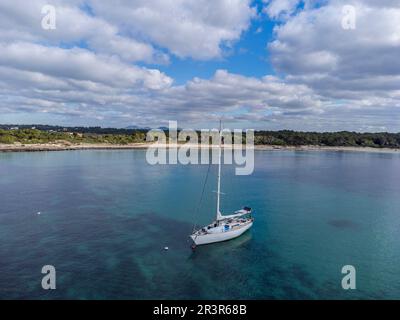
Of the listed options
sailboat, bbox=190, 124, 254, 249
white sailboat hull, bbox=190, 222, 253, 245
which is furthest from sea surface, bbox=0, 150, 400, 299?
sailboat, bbox=190, 124, 254, 249

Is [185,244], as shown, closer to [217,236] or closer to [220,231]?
[217,236]

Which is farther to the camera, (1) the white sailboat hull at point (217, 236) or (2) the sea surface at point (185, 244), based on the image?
(1) the white sailboat hull at point (217, 236)

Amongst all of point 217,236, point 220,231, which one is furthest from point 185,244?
point 220,231

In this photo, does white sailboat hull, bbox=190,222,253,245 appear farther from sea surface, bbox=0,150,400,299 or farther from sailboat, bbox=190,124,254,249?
sea surface, bbox=0,150,400,299

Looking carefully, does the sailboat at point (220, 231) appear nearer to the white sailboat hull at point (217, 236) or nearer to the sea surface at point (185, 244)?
the white sailboat hull at point (217, 236)

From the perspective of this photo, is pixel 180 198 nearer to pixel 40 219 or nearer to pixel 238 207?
pixel 238 207

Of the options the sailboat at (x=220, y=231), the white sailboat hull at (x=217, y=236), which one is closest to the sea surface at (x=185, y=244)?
the white sailboat hull at (x=217, y=236)
